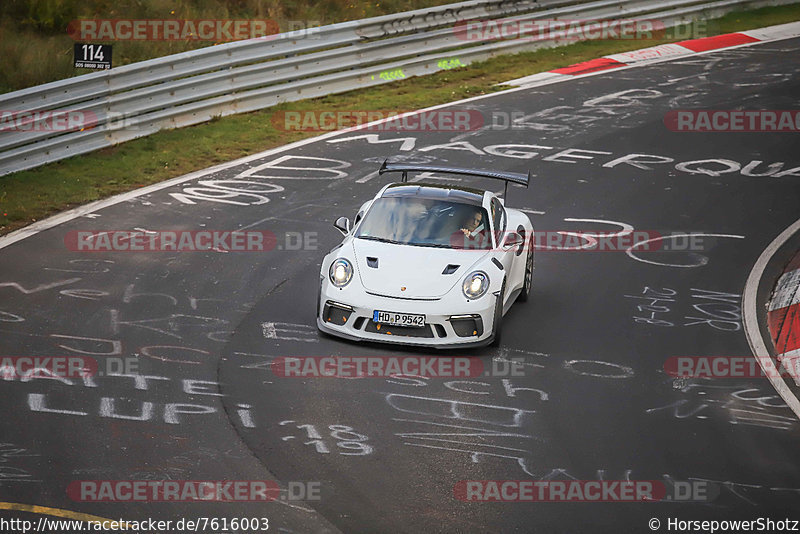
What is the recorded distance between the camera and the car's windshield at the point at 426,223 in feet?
35.5

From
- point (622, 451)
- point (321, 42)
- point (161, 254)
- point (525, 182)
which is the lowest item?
point (622, 451)

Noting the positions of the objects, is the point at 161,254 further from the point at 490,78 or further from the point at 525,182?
the point at 490,78

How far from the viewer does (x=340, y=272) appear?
33.8 feet

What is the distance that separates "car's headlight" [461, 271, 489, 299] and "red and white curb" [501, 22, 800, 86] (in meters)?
11.7

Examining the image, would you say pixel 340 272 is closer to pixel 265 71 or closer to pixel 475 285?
pixel 475 285

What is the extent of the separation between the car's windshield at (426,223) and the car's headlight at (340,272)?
0.59 meters

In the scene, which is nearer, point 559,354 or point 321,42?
point 559,354

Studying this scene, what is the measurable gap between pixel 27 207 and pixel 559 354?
7.73 m

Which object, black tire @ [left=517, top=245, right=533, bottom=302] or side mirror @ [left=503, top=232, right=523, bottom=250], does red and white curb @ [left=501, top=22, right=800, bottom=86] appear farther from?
side mirror @ [left=503, top=232, right=523, bottom=250]

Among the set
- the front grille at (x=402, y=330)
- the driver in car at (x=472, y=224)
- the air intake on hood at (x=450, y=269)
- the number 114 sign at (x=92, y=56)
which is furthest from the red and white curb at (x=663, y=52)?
the front grille at (x=402, y=330)

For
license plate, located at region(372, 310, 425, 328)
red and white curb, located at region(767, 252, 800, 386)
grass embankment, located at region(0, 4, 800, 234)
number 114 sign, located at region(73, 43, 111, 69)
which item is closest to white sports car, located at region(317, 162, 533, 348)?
license plate, located at region(372, 310, 425, 328)

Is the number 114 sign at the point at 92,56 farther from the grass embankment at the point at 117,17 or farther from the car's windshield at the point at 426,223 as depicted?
the car's windshield at the point at 426,223

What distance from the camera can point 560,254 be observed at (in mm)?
13305

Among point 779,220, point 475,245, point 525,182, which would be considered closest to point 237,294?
point 475,245
